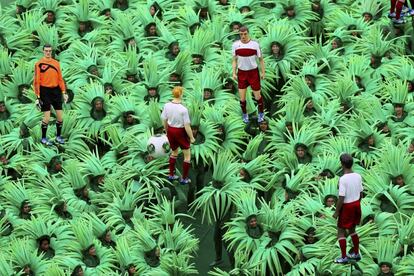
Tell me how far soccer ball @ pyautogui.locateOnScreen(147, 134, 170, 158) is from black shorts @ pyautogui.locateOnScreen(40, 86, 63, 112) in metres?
1.62

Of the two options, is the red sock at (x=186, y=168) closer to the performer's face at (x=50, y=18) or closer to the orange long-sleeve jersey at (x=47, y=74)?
the orange long-sleeve jersey at (x=47, y=74)

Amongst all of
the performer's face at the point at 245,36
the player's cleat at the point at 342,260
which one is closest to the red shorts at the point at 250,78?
the performer's face at the point at 245,36

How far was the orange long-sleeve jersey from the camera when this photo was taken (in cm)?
2403

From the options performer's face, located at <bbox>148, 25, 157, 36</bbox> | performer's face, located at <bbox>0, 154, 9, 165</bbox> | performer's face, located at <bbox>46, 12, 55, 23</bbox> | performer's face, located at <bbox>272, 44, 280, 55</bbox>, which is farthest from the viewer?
performer's face, located at <bbox>46, 12, 55, 23</bbox>

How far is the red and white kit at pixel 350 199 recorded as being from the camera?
21062 millimetres

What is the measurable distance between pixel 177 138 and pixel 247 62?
199 cm

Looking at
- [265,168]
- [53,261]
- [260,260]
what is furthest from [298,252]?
[53,261]

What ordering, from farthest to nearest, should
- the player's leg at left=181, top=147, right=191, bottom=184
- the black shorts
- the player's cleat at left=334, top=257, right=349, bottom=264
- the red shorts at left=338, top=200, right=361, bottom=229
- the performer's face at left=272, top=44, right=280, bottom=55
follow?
the performer's face at left=272, top=44, right=280, bottom=55 → the black shorts → the player's leg at left=181, top=147, right=191, bottom=184 → the player's cleat at left=334, top=257, right=349, bottom=264 → the red shorts at left=338, top=200, right=361, bottom=229

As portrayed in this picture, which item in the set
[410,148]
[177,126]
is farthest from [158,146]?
[410,148]

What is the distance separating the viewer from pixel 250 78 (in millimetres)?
24656

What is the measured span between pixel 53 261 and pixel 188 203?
10.3 ft

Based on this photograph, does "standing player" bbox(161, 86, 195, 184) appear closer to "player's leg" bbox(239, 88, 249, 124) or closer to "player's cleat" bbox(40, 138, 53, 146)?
"player's leg" bbox(239, 88, 249, 124)

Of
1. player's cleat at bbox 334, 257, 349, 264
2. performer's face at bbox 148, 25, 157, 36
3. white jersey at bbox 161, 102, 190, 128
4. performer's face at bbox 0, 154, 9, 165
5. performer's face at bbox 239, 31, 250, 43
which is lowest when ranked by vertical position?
performer's face at bbox 0, 154, 9, 165

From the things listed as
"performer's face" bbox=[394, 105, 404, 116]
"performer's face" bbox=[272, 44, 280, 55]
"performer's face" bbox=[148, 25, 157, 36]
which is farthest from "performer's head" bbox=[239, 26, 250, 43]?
"performer's face" bbox=[148, 25, 157, 36]
